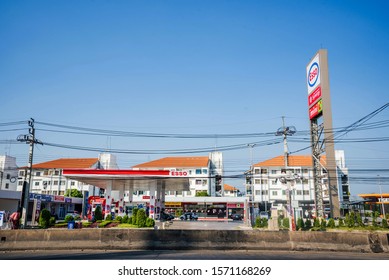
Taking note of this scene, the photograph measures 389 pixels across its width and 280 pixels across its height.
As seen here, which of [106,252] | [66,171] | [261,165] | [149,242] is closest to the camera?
[106,252]

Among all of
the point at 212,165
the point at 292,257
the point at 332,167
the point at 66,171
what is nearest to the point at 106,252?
the point at 292,257

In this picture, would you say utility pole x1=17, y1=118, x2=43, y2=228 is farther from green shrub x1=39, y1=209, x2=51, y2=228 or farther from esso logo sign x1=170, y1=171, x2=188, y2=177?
esso logo sign x1=170, y1=171, x2=188, y2=177

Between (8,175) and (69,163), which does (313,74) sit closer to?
(69,163)

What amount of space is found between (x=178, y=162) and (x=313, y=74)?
46133 mm

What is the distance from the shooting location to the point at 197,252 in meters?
13.2

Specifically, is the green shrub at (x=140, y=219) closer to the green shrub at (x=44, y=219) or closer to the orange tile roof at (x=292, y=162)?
the green shrub at (x=44, y=219)

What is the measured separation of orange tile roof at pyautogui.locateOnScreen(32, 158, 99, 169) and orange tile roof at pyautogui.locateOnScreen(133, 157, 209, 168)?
1235cm

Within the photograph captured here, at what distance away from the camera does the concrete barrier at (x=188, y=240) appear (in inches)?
535

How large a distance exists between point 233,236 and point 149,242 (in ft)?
12.3

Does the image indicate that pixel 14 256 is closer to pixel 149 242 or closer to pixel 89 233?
pixel 89 233

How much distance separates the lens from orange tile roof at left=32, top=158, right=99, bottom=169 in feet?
255

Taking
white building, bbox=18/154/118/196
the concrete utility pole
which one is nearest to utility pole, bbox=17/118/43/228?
the concrete utility pole

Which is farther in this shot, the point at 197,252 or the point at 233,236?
the point at 233,236

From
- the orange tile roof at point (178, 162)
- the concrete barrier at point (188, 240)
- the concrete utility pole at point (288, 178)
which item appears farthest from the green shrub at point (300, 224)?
the orange tile roof at point (178, 162)
